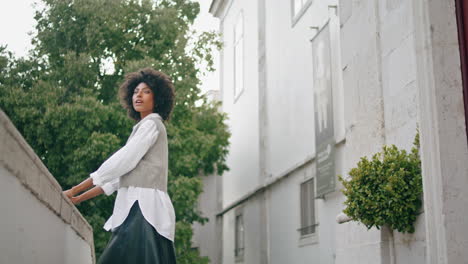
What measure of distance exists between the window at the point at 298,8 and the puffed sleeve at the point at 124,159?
11.4 m

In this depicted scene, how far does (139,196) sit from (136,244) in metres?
0.33

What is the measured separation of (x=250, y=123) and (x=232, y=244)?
14.6ft

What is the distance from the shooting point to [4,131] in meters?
3.22

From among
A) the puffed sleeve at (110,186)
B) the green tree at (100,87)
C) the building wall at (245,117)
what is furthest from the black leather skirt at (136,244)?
the building wall at (245,117)

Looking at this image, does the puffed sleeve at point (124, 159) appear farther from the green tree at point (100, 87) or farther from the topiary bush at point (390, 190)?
the green tree at point (100, 87)

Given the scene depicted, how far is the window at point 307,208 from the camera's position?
15227 millimetres

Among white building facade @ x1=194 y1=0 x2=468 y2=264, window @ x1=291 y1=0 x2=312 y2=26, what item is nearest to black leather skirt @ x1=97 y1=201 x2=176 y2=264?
white building facade @ x1=194 y1=0 x2=468 y2=264

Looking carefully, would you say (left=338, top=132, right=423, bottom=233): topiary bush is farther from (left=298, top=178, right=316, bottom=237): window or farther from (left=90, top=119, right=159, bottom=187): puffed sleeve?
(left=298, top=178, right=316, bottom=237): window

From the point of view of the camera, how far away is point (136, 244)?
435 centimetres

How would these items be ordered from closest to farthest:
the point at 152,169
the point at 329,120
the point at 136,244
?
1. the point at 136,244
2. the point at 152,169
3. the point at 329,120

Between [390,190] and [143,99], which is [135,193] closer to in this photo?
[143,99]

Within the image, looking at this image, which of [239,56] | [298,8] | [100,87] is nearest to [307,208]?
[298,8]

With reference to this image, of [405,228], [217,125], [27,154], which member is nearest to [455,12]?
[405,228]

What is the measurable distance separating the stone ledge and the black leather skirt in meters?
0.55
